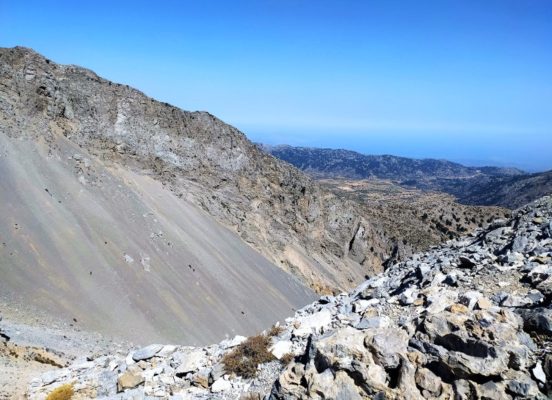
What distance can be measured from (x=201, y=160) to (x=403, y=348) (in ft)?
143

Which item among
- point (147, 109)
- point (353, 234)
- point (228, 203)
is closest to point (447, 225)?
point (353, 234)

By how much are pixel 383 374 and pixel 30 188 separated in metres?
28.6

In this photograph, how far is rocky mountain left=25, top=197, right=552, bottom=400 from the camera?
9008 millimetres

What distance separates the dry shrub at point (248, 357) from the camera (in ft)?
39.2

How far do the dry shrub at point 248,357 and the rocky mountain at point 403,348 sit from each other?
0.03 meters

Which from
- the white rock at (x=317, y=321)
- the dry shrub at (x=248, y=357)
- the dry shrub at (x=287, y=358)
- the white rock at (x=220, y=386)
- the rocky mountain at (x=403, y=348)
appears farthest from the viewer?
the white rock at (x=317, y=321)

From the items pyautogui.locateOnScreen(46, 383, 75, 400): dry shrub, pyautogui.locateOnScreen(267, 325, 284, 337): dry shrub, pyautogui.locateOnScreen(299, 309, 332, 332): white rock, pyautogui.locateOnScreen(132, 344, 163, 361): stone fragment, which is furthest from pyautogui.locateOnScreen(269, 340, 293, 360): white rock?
pyautogui.locateOnScreen(46, 383, 75, 400): dry shrub

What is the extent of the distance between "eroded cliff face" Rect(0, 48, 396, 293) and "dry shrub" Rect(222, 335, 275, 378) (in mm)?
28768

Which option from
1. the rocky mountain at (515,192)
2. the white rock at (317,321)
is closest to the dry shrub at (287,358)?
the white rock at (317,321)

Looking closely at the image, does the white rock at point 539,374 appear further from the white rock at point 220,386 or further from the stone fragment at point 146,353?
the stone fragment at point 146,353

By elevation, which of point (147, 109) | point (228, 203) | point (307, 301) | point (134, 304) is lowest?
point (307, 301)

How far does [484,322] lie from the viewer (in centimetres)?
954

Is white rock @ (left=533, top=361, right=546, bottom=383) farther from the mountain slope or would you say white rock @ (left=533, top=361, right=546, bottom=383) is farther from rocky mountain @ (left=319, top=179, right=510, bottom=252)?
rocky mountain @ (left=319, top=179, right=510, bottom=252)

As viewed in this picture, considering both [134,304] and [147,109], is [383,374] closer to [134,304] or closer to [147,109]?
[134,304]
